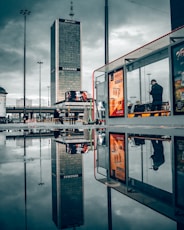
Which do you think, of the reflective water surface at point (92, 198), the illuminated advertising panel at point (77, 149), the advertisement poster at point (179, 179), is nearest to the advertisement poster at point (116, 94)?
the illuminated advertising panel at point (77, 149)

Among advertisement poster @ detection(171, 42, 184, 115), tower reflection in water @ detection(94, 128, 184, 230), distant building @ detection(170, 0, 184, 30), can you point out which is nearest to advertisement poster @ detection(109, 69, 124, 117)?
advertisement poster @ detection(171, 42, 184, 115)

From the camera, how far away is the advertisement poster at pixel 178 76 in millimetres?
12156

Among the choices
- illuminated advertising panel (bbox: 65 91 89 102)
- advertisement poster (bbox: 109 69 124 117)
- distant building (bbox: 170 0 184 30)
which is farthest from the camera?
illuminated advertising panel (bbox: 65 91 89 102)

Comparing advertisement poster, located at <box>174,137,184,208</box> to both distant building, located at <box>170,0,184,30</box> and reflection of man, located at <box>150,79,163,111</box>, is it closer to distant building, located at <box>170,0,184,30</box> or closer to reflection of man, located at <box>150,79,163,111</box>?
reflection of man, located at <box>150,79,163,111</box>

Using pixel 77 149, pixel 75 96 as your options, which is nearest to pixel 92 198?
pixel 77 149

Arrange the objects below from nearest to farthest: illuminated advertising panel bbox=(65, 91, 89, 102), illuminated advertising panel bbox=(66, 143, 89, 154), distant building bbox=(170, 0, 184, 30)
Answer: illuminated advertising panel bbox=(66, 143, 89, 154) < distant building bbox=(170, 0, 184, 30) < illuminated advertising panel bbox=(65, 91, 89, 102)

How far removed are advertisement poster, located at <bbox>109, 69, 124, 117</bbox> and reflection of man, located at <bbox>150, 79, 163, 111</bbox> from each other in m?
2.64

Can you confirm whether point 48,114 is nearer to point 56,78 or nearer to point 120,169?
point 56,78

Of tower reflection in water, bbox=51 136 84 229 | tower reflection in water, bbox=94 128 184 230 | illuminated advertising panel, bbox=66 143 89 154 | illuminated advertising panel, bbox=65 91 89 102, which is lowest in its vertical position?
illuminated advertising panel, bbox=66 143 89 154

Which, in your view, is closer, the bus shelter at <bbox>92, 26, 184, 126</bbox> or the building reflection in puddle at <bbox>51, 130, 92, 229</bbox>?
the building reflection in puddle at <bbox>51, 130, 92, 229</bbox>

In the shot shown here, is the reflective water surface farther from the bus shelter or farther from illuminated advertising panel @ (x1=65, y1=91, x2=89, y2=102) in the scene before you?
illuminated advertising panel @ (x1=65, y1=91, x2=89, y2=102)

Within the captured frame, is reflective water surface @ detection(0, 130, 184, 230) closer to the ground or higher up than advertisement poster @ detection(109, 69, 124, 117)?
closer to the ground

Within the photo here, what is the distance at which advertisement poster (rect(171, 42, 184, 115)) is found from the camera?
12156 mm

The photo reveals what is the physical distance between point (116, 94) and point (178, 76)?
19.5 feet
